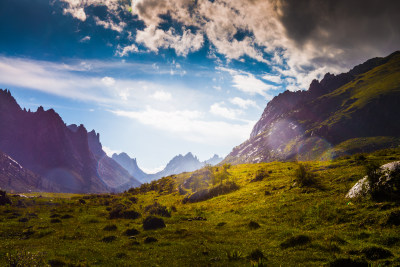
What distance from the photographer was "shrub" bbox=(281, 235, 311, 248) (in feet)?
56.7

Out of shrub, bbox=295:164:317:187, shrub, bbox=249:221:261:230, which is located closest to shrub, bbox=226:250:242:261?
shrub, bbox=249:221:261:230

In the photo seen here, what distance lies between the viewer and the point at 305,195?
1184 inches

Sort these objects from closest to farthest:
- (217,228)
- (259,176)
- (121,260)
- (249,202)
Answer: (121,260) < (217,228) < (249,202) < (259,176)

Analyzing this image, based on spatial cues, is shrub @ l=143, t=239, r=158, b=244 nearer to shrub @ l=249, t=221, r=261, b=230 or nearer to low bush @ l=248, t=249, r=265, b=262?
low bush @ l=248, t=249, r=265, b=262

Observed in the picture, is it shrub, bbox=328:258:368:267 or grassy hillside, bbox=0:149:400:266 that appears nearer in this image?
shrub, bbox=328:258:368:267

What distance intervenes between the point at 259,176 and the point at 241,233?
31143mm

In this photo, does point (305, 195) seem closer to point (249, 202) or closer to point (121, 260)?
point (249, 202)

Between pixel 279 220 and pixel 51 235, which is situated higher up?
pixel 279 220

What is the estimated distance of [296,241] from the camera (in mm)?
17453

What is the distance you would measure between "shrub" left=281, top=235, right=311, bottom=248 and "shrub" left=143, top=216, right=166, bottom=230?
17.1 meters

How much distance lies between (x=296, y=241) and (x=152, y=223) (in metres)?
18.8

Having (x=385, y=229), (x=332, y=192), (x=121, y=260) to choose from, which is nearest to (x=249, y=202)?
(x=332, y=192)

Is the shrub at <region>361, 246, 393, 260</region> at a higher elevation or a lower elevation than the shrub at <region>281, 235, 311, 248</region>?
Answer: higher

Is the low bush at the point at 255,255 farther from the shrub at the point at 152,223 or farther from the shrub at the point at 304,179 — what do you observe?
the shrub at the point at 304,179
